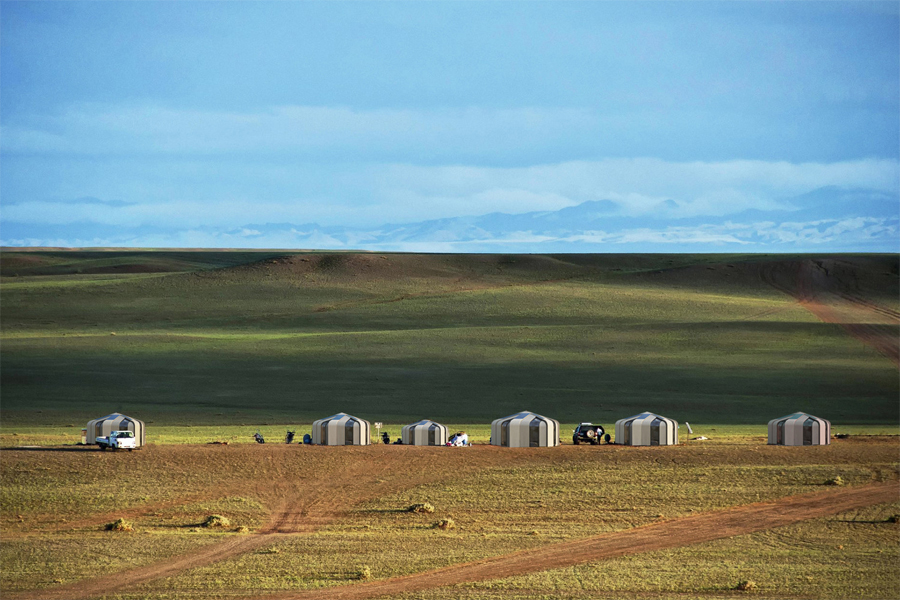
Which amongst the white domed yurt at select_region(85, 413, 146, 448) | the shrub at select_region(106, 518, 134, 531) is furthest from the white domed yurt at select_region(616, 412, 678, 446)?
the shrub at select_region(106, 518, 134, 531)

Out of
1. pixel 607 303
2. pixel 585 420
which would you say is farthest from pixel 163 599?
pixel 607 303

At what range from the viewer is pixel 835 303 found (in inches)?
4437

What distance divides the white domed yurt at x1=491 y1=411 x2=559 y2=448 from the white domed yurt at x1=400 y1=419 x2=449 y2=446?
2.82m

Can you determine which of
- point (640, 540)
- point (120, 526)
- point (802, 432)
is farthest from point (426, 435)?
point (640, 540)

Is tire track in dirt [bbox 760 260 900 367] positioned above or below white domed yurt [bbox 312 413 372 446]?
above

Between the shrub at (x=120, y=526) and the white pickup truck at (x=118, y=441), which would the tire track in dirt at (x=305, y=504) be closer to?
the shrub at (x=120, y=526)

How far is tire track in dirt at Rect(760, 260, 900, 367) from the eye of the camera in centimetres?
9031

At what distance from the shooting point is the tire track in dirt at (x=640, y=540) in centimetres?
2908

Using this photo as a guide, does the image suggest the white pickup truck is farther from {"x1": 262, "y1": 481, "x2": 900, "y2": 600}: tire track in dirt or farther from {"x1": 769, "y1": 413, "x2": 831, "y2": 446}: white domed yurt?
{"x1": 769, "y1": 413, "x2": 831, "y2": 446}: white domed yurt

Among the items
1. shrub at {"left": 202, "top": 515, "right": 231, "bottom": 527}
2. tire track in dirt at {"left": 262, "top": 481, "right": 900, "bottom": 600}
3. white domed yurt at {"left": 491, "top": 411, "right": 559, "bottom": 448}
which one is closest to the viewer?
tire track in dirt at {"left": 262, "top": 481, "right": 900, "bottom": 600}

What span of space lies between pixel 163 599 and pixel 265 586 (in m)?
2.77

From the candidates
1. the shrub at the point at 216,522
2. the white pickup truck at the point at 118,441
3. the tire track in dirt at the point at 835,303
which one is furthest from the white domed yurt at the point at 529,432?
the tire track in dirt at the point at 835,303

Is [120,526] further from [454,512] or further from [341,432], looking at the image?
[341,432]

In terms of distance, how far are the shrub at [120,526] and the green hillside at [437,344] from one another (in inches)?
955
